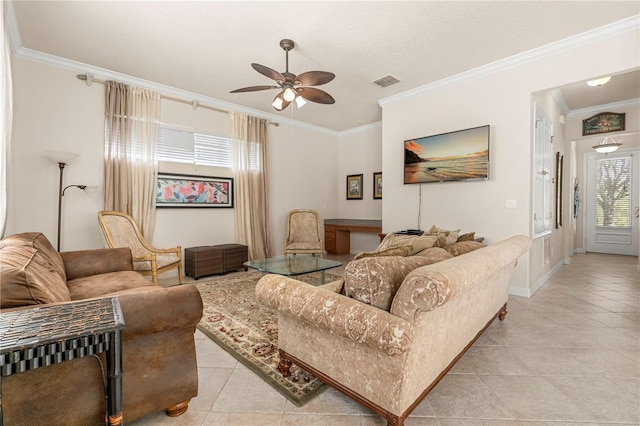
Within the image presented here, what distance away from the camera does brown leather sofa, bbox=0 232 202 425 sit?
1117 mm

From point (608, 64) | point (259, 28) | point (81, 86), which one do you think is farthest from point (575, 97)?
point (81, 86)

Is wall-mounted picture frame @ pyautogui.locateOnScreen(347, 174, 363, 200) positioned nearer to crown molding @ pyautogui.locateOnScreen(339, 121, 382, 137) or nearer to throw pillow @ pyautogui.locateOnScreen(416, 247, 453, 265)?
crown molding @ pyautogui.locateOnScreen(339, 121, 382, 137)

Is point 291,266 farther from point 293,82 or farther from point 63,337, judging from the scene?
point 63,337

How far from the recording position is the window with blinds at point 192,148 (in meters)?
4.49

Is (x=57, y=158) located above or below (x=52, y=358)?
above

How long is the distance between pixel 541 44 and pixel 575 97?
84.2 inches

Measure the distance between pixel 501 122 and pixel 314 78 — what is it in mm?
2522

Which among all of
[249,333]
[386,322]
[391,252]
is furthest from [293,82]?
[386,322]

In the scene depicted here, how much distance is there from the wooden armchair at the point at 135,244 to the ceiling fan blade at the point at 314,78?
262 centimetres

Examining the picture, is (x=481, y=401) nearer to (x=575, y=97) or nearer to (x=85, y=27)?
(x=85, y=27)

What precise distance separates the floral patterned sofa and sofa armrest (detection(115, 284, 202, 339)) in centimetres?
43

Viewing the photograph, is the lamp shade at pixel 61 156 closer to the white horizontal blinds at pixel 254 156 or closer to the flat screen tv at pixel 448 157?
the white horizontal blinds at pixel 254 156

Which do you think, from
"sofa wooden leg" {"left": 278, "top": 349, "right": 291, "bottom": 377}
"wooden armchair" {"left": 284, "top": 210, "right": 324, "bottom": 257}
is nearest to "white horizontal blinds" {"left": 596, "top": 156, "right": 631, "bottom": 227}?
"wooden armchair" {"left": 284, "top": 210, "right": 324, "bottom": 257}

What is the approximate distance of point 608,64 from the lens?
2969 mm
